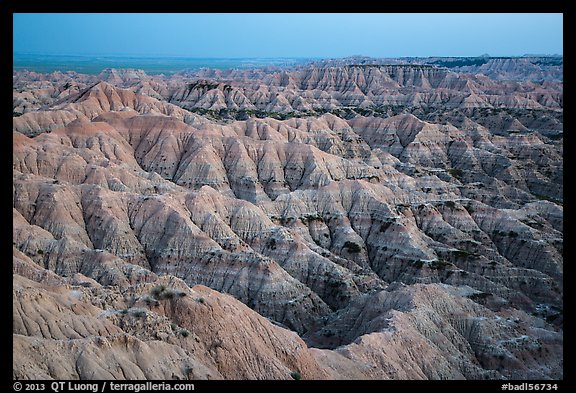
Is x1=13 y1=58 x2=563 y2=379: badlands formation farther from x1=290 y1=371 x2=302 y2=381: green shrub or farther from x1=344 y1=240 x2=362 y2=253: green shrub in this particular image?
x1=290 y1=371 x2=302 y2=381: green shrub

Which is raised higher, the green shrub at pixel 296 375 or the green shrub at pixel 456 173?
the green shrub at pixel 296 375

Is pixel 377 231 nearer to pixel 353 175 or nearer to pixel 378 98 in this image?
pixel 353 175

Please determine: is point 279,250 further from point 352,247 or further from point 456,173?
point 456,173

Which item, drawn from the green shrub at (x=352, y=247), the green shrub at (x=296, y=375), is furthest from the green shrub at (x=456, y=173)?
the green shrub at (x=296, y=375)

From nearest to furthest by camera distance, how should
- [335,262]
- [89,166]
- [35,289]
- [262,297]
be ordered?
[35,289], [262,297], [335,262], [89,166]

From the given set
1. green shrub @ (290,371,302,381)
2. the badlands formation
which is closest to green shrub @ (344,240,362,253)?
the badlands formation

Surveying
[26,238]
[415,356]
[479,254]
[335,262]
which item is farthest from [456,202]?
[26,238]

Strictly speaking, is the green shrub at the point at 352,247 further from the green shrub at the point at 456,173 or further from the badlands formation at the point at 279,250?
the green shrub at the point at 456,173

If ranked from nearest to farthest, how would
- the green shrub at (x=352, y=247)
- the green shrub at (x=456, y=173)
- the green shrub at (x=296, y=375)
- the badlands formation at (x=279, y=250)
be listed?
the badlands formation at (x=279, y=250) → the green shrub at (x=296, y=375) → the green shrub at (x=352, y=247) → the green shrub at (x=456, y=173)
